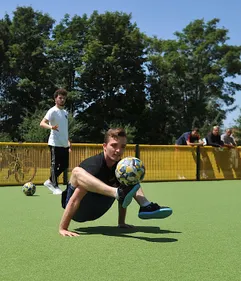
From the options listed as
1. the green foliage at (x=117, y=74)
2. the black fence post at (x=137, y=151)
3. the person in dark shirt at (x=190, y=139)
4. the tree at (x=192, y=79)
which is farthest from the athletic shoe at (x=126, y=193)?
the tree at (x=192, y=79)

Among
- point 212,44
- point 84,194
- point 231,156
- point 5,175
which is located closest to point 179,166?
point 231,156

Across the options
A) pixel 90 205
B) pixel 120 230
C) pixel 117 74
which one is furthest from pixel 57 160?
pixel 117 74

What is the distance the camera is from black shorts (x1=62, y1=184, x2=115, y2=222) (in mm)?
4770

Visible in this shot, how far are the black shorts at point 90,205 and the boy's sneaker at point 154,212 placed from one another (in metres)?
0.54

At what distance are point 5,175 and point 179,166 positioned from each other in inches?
224

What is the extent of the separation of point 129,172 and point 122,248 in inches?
25.3

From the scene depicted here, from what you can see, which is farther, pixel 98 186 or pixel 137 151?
pixel 137 151

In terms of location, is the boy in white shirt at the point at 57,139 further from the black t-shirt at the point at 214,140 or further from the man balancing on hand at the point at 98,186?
the black t-shirt at the point at 214,140

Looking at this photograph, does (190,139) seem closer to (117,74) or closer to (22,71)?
(117,74)

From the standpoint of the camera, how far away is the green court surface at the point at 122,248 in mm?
3223

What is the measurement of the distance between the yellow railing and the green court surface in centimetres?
634

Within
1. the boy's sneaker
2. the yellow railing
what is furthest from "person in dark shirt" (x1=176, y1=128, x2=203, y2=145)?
the boy's sneaker

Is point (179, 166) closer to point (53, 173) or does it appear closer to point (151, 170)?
point (151, 170)

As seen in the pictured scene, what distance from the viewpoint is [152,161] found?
1520 cm
